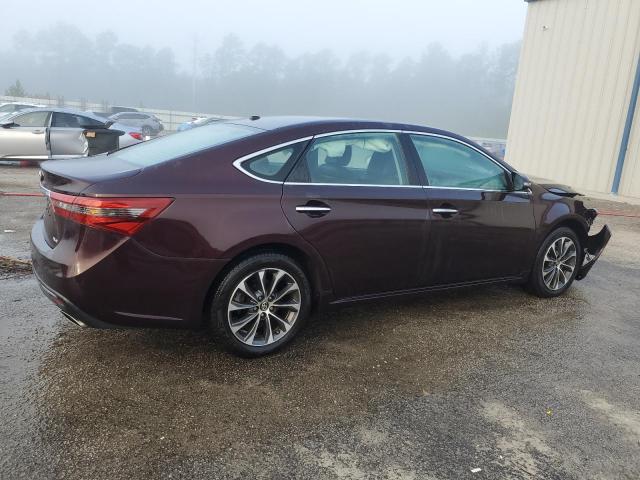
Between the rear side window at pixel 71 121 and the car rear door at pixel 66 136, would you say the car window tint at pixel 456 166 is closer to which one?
the car rear door at pixel 66 136

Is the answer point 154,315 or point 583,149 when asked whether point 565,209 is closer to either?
point 154,315

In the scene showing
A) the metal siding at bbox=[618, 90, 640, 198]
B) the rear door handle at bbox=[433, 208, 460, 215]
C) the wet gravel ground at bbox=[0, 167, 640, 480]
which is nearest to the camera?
the wet gravel ground at bbox=[0, 167, 640, 480]

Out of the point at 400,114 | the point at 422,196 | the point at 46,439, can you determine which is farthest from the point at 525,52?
the point at 400,114

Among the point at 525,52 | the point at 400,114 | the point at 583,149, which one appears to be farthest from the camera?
the point at 400,114

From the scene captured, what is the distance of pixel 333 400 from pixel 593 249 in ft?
11.9

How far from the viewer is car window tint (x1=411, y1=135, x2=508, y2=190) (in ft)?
13.2

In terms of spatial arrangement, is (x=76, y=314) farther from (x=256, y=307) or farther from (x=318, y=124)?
(x=318, y=124)

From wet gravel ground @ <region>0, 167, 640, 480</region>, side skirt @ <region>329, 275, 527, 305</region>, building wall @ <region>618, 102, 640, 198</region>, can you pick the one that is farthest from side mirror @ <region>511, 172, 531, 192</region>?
building wall @ <region>618, 102, 640, 198</region>

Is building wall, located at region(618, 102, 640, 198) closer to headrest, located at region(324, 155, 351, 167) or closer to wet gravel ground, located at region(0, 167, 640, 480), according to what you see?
wet gravel ground, located at region(0, 167, 640, 480)

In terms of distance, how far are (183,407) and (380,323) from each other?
5.82 feet

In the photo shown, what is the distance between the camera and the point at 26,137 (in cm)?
1235

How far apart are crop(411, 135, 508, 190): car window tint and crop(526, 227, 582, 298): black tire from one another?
2.40 ft

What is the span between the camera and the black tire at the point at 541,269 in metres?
4.73

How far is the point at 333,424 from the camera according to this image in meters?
2.75
